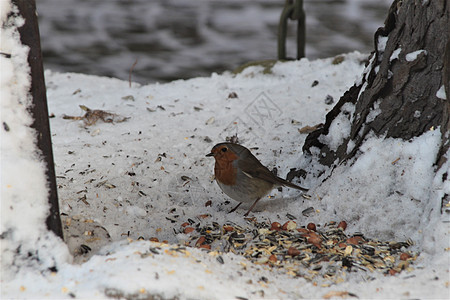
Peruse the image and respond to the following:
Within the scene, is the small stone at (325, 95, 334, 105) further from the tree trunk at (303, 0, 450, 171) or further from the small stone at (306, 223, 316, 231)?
the small stone at (306, 223, 316, 231)

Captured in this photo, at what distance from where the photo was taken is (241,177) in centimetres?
338

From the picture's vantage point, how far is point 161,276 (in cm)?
202

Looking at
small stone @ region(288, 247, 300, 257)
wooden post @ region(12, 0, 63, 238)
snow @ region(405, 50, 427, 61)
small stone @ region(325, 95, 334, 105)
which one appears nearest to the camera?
wooden post @ region(12, 0, 63, 238)

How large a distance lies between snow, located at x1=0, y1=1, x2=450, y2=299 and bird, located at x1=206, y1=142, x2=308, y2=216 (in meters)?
0.13

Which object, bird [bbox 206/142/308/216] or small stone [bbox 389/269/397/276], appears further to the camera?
→ bird [bbox 206/142/308/216]

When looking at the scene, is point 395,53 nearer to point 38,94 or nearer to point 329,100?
point 329,100

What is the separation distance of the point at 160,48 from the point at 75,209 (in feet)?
19.9

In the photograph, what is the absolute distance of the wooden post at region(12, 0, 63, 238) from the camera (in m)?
2.05

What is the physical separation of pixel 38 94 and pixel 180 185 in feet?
5.34

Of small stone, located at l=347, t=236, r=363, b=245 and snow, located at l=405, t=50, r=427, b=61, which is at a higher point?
snow, located at l=405, t=50, r=427, b=61

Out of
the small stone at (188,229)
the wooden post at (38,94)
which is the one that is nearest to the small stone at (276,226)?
the small stone at (188,229)

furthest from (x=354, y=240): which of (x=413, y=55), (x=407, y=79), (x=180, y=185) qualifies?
(x=180, y=185)

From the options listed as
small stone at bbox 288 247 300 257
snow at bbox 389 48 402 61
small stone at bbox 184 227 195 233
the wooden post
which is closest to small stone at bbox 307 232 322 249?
small stone at bbox 288 247 300 257

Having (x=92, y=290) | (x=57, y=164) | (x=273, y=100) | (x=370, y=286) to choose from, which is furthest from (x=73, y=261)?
(x=273, y=100)
